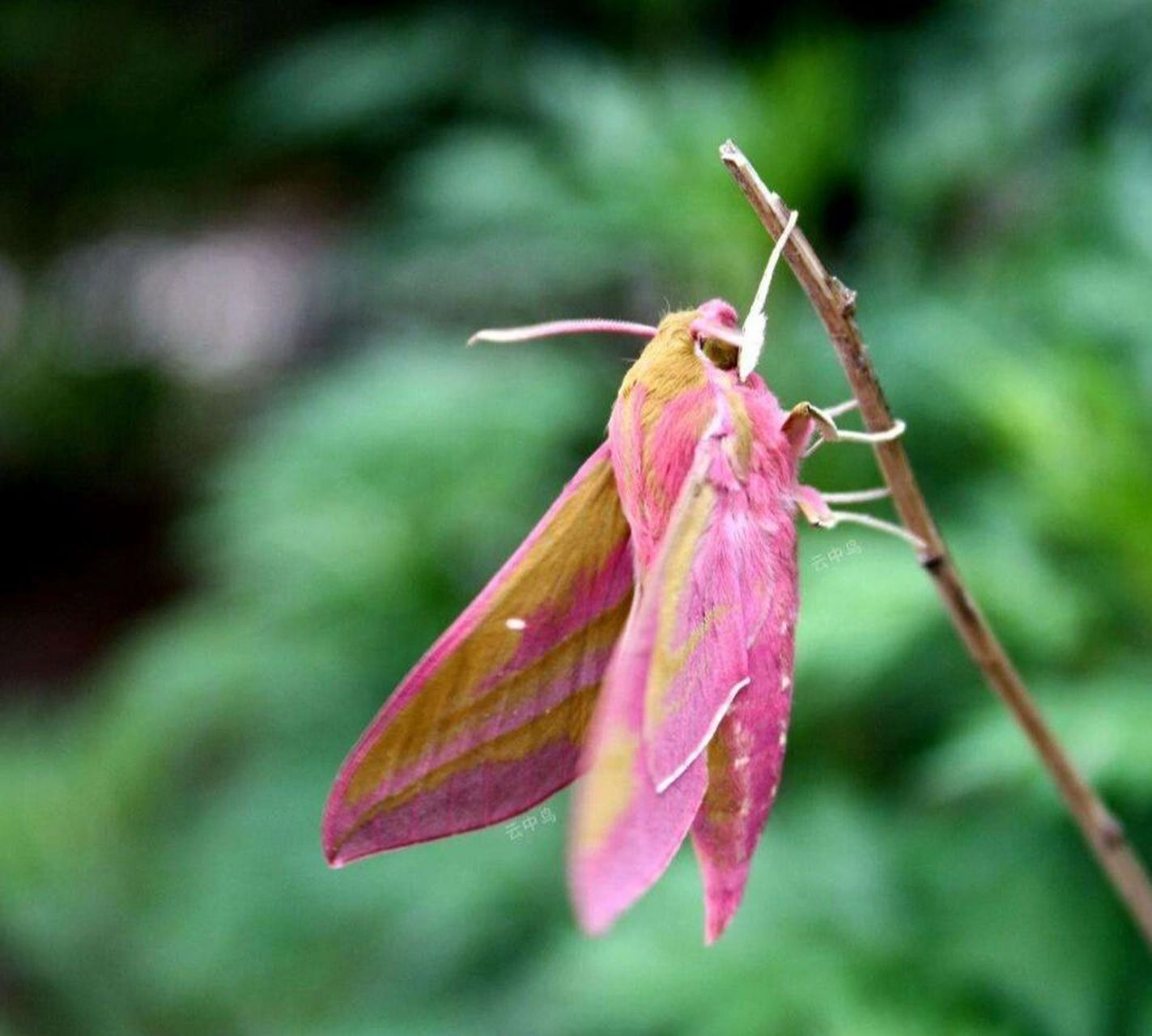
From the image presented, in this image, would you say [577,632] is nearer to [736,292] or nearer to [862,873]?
[862,873]

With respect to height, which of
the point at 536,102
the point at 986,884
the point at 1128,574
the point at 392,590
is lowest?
the point at 986,884

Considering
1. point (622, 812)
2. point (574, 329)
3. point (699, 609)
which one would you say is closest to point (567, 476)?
point (574, 329)

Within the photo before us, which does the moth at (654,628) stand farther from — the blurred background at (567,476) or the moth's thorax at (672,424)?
the blurred background at (567,476)

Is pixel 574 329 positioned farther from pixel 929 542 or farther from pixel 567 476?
pixel 567 476

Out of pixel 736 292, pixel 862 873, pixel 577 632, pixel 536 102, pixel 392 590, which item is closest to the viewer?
pixel 577 632

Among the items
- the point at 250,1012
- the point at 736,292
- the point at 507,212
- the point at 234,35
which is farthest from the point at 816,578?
the point at 234,35
